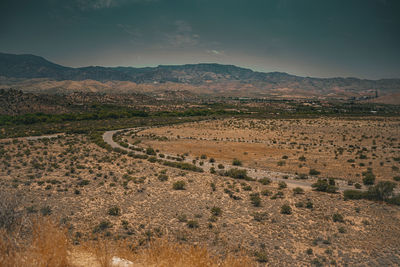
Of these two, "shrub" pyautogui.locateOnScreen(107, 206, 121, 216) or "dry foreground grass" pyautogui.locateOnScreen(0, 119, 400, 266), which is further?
"shrub" pyautogui.locateOnScreen(107, 206, 121, 216)

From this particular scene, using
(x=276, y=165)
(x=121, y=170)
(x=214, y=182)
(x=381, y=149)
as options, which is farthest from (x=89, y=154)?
(x=381, y=149)

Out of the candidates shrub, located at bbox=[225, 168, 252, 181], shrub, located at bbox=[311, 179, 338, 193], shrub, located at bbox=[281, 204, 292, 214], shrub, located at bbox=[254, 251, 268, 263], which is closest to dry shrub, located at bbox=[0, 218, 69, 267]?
shrub, located at bbox=[254, 251, 268, 263]

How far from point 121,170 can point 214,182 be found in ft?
34.8

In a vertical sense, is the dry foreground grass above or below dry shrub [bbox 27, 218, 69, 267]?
below

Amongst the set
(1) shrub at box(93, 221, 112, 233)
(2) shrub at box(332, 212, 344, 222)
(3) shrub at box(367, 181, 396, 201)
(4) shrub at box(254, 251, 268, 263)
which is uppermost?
(3) shrub at box(367, 181, 396, 201)

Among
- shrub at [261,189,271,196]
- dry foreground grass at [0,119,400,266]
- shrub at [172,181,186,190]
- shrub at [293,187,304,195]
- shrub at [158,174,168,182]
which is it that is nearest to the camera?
dry foreground grass at [0,119,400,266]

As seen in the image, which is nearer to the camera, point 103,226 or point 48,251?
point 48,251

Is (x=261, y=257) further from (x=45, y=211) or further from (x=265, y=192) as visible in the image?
(x=45, y=211)

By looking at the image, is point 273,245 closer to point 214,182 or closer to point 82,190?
point 214,182

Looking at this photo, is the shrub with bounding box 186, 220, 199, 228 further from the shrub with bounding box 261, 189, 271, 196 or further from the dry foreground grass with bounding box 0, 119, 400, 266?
the shrub with bounding box 261, 189, 271, 196

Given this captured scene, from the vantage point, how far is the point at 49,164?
25.1 m

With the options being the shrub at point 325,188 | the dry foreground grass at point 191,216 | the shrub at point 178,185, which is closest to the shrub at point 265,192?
the dry foreground grass at point 191,216

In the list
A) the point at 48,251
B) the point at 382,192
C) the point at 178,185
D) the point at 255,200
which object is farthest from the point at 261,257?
the point at 382,192

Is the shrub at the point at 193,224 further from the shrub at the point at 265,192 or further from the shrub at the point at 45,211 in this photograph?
the shrub at the point at 45,211
